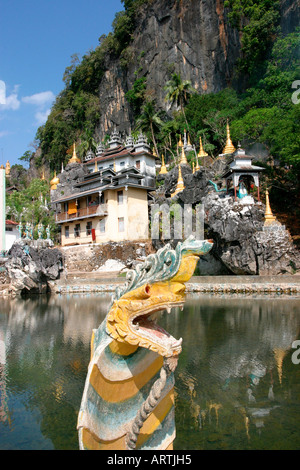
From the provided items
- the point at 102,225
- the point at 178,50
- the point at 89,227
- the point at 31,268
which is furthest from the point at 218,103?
the point at 31,268

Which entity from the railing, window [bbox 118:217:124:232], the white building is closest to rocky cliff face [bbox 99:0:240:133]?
the white building

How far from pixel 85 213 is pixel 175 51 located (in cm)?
3386

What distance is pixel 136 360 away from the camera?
4348 mm

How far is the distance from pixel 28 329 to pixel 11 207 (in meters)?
38.5

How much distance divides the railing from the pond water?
2103 centimetres

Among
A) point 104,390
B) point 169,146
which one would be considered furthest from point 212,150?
point 104,390

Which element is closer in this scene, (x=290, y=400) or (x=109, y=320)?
(x=109, y=320)

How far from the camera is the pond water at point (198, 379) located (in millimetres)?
5875

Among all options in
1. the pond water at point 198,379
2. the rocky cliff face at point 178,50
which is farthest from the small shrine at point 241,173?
the rocky cliff face at point 178,50

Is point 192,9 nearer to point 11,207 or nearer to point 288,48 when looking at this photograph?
point 288,48

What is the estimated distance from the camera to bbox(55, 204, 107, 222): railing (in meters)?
36.7

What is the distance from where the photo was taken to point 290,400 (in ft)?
23.2

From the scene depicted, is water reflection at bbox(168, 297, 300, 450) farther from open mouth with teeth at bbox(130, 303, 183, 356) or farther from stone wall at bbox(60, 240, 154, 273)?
stone wall at bbox(60, 240, 154, 273)

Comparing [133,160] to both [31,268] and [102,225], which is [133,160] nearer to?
[102,225]
